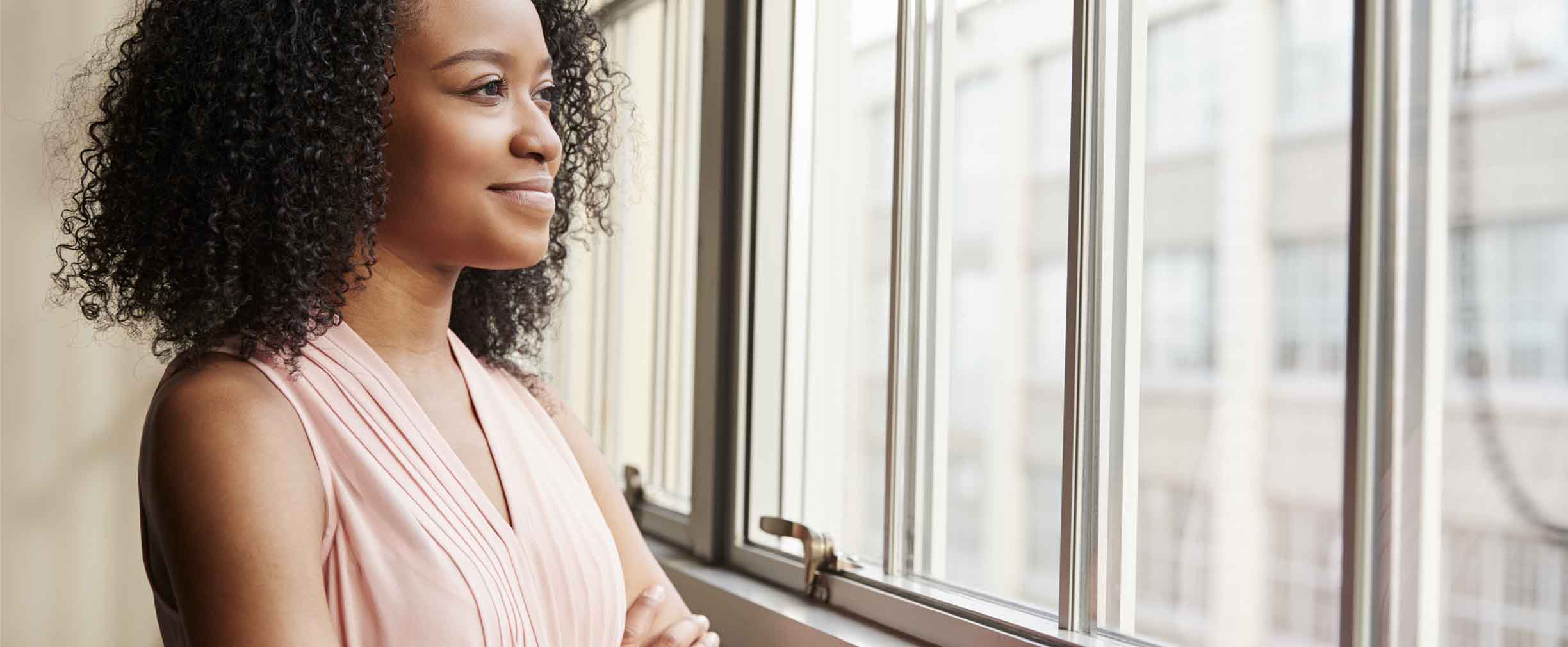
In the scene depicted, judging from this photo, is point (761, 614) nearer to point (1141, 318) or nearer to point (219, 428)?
point (1141, 318)

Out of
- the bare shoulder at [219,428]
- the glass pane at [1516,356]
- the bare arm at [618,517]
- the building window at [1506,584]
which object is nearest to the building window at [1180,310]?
the glass pane at [1516,356]

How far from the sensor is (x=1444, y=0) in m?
0.83

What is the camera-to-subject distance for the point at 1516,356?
1475 centimetres

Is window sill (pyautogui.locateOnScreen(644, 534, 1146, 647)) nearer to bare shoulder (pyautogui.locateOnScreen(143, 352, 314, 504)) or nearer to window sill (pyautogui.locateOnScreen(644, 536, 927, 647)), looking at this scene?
window sill (pyautogui.locateOnScreen(644, 536, 927, 647))

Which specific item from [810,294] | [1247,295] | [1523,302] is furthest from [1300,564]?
[810,294]

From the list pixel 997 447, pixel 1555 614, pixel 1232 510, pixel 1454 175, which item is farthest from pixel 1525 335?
pixel 1454 175

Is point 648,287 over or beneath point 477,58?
beneath

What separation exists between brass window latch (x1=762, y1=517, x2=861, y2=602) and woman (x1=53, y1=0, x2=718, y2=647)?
15.7 inches

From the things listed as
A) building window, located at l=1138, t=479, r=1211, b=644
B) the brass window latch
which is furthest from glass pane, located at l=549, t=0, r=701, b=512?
building window, located at l=1138, t=479, r=1211, b=644

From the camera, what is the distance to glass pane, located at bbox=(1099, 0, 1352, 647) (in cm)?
1617

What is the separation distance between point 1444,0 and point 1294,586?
21157 millimetres

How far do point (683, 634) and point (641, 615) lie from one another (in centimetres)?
4

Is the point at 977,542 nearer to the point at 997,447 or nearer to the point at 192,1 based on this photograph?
the point at 997,447

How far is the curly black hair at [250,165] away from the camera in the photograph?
81cm
